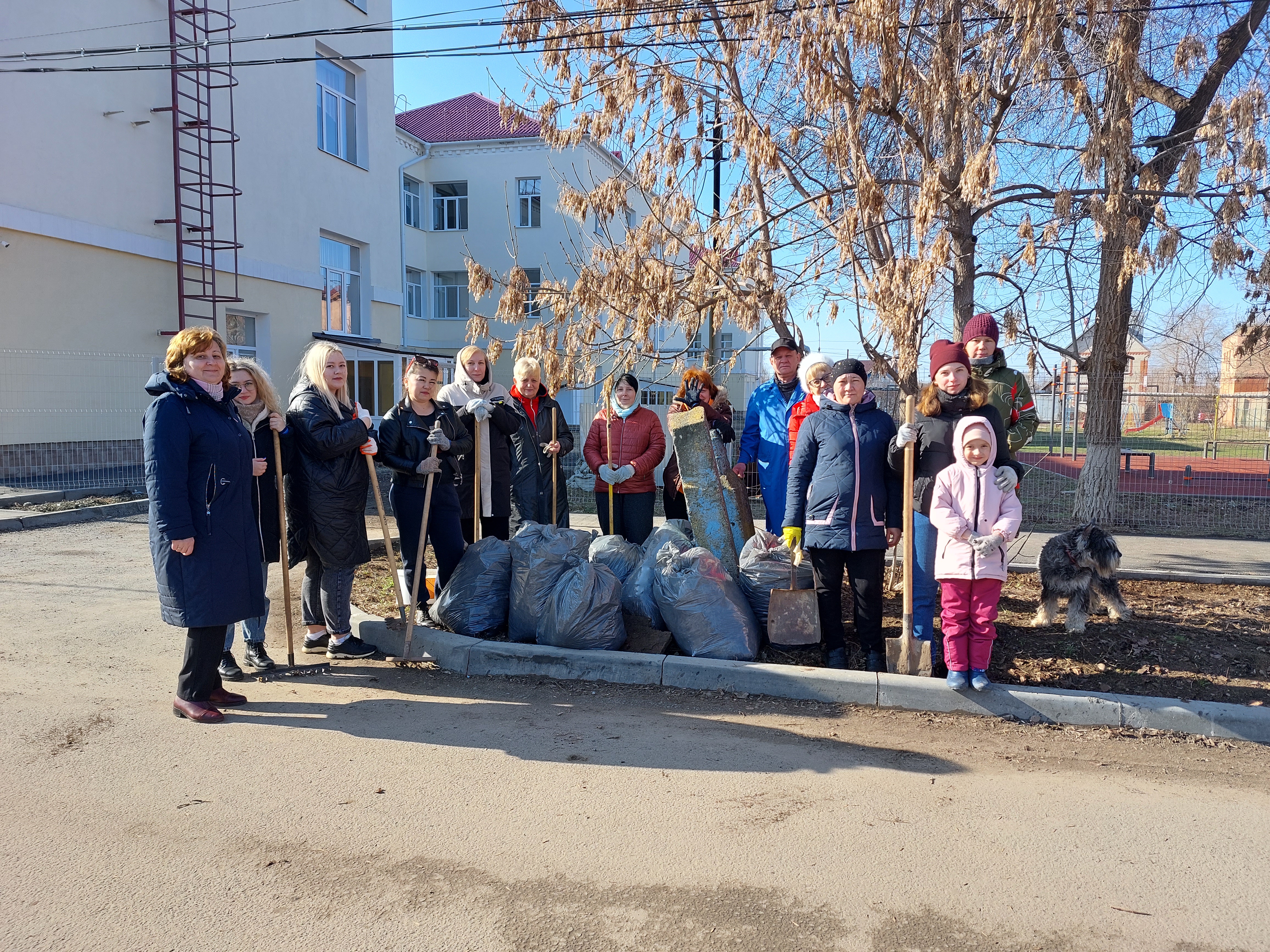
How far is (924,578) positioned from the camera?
15.4 ft

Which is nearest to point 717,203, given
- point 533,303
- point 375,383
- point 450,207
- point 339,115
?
point 533,303

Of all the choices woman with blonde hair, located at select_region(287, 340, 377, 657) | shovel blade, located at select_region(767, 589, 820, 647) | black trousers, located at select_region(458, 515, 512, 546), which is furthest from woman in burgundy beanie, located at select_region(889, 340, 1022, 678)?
woman with blonde hair, located at select_region(287, 340, 377, 657)

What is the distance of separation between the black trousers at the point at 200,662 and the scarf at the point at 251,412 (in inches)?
47.3

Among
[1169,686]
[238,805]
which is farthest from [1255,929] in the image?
[238,805]

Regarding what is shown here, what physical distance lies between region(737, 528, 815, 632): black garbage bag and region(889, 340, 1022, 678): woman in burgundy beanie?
680 millimetres

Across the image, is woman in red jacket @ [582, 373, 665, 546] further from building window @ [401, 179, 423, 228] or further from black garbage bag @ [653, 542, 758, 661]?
building window @ [401, 179, 423, 228]

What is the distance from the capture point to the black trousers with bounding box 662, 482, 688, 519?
677 cm

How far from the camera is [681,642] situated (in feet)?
16.0

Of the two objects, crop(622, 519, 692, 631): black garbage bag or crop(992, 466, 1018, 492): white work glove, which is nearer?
crop(992, 466, 1018, 492): white work glove

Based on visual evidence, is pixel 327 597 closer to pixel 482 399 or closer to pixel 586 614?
pixel 586 614

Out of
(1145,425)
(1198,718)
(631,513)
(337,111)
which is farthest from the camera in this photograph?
(337,111)

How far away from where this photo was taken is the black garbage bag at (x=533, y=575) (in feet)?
16.8

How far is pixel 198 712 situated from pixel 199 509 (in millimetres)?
958

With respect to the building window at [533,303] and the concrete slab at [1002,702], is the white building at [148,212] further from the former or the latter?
the concrete slab at [1002,702]
